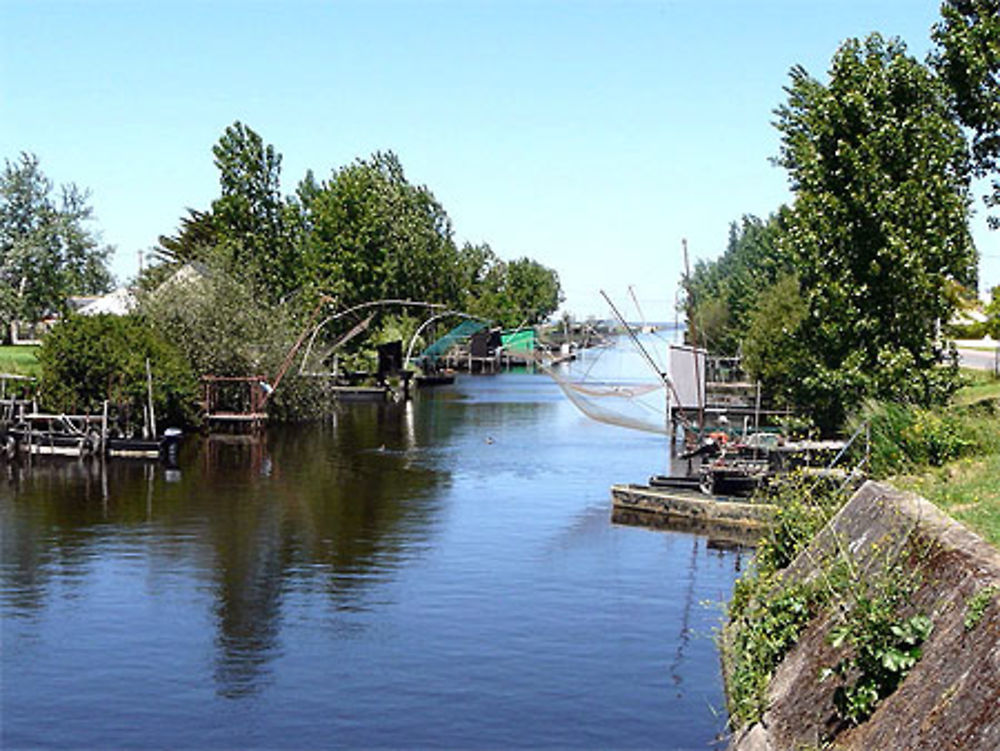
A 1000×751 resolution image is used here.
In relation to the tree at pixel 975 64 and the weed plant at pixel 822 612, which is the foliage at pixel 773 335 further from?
the weed plant at pixel 822 612

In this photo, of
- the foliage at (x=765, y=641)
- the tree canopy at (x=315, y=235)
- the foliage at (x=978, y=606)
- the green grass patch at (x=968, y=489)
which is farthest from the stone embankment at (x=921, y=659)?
the tree canopy at (x=315, y=235)

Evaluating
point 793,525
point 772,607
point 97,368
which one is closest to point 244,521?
point 97,368

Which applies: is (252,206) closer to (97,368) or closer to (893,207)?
(97,368)

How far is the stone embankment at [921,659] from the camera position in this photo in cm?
1297

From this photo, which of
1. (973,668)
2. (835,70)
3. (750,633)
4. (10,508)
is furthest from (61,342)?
(973,668)

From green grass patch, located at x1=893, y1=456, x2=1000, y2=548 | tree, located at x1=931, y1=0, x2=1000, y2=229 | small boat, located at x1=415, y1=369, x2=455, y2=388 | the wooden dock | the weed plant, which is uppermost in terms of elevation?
tree, located at x1=931, y1=0, x2=1000, y2=229

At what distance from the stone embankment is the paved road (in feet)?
145

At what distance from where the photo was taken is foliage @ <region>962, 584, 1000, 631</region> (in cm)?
1373

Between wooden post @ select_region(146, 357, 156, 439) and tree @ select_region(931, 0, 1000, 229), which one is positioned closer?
tree @ select_region(931, 0, 1000, 229)

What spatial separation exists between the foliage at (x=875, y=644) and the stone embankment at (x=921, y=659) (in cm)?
18

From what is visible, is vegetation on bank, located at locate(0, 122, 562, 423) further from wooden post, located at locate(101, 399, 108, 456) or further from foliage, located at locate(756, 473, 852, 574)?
foliage, located at locate(756, 473, 852, 574)

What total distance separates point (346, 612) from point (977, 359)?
52817 millimetres

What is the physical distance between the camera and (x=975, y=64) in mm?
39469


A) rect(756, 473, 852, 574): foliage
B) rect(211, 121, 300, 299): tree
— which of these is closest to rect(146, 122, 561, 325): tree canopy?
rect(211, 121, 300, 299): tree
